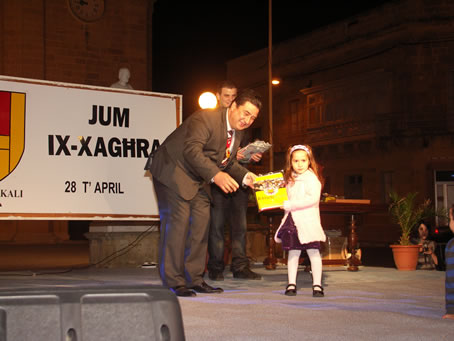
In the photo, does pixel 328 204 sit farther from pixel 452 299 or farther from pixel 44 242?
pixel 44 242

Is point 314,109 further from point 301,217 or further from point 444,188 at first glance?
point 301,217

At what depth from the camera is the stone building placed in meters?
27.9

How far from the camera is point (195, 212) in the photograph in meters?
5.52

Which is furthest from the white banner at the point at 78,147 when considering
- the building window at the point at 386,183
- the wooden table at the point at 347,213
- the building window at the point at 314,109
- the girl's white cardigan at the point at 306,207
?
the building window at the point at 314,109

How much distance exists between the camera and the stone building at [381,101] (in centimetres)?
2789

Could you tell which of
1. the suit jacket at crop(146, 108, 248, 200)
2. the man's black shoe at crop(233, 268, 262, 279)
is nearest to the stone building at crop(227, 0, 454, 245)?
the man's black shoe at crop(233, 268, 262, 279)

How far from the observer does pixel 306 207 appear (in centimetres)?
558

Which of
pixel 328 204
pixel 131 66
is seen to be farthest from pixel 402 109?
pixel 328 204

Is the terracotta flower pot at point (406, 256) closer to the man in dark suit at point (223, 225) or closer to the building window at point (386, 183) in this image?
the man in dark suit at point (223, 225)

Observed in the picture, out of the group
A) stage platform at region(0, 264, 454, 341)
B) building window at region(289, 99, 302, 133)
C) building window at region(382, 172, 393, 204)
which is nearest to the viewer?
stage platform at region(0, 264, 454, 341)

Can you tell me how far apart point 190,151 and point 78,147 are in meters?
2.58

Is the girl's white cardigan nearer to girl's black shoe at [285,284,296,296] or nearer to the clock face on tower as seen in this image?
girl's black shoe at [285,284,296,296]

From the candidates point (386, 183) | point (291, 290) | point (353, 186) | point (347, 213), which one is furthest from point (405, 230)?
point (353, 186)

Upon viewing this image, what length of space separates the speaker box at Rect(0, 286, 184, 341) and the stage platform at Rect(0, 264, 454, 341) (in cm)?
27
